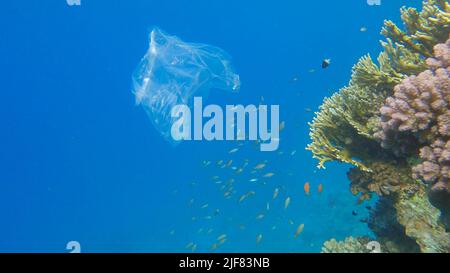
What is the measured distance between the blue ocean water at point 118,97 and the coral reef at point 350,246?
112 feet

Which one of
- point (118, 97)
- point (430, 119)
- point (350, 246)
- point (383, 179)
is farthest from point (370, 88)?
point (118, 97)

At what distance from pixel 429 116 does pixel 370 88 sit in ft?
5.24

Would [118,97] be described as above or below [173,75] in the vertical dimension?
above

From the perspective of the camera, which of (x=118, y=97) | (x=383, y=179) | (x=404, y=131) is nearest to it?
(x=404, y=131)

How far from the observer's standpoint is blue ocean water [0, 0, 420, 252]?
4922cm

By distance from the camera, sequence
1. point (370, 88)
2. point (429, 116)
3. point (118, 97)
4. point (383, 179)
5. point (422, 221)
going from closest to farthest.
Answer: point (429, 116)
point (422, 221)
point (383, 179)
point (370, 88)
point (118, 97)

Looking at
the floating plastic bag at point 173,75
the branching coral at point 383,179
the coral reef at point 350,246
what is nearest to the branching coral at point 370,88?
the branching coral at point 383,179

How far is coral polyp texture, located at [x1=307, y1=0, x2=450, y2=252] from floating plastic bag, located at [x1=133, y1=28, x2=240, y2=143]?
18.5ft

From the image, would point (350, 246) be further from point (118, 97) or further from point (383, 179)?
point (118, 97)

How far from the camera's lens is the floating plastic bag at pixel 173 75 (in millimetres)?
11008

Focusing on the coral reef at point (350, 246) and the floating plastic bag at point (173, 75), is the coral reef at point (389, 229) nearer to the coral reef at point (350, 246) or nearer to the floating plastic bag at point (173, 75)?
the coral reef at point (350, 246)

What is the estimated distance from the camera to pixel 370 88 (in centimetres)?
548

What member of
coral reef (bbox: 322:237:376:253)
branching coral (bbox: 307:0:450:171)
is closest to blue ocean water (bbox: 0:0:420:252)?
coral reef (bbox: 322:237:376:253)
